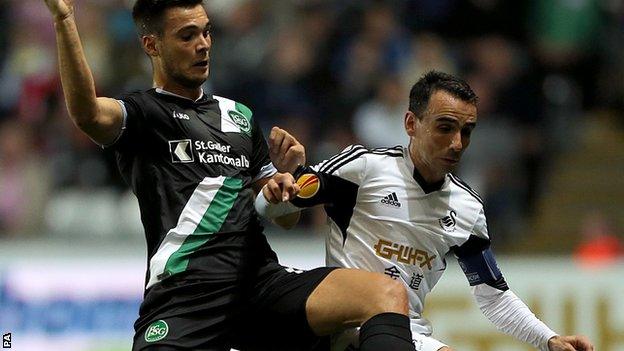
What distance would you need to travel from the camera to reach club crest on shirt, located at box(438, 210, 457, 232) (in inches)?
225

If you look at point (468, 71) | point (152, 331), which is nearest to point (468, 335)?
point (468, 71)

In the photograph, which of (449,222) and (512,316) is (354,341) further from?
(512,316)

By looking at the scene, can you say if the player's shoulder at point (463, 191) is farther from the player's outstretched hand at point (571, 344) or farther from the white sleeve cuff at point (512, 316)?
the player's outstretched hand at point (571, 344)

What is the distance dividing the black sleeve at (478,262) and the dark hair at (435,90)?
0.66m

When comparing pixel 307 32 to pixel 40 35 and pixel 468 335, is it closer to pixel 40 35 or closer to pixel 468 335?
pixel 40 35

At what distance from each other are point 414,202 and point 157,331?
1315mm

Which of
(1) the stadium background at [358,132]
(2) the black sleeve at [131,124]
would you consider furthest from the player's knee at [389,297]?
(1) the stadium background at [358,132]

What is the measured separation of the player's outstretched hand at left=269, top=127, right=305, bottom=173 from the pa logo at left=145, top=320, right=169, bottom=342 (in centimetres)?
86

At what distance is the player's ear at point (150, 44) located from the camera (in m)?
5.45

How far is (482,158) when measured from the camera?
1100 cm

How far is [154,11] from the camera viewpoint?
5426mm

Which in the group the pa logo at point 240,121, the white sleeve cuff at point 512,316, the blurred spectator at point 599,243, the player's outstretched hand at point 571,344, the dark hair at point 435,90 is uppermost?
the blurred spectator at point 599,243

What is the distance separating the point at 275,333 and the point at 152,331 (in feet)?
1.75

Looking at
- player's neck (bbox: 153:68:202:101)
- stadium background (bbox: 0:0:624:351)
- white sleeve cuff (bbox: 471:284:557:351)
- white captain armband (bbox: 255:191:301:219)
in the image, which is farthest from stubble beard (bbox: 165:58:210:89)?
stadium background (bbox: 0:0:624:351)
